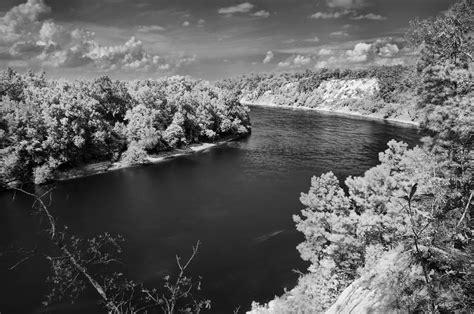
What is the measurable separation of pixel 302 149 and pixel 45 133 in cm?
6589

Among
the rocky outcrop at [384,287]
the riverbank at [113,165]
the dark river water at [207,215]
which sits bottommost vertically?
the dark river water at [207,215]

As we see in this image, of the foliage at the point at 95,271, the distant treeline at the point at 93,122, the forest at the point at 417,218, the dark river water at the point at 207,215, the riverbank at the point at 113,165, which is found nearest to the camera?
the foliage at the point at 95,271

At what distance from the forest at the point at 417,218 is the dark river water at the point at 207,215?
10603 millimetres

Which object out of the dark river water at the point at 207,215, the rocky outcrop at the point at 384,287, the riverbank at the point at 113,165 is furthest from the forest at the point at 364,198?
the dark river water at the point at 207,215

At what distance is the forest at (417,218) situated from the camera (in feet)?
37.5

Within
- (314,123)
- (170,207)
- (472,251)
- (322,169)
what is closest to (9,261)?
(170,207)

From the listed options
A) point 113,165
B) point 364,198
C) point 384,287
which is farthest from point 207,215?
point 384,287

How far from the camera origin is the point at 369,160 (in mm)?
88750

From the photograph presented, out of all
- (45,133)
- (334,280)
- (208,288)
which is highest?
(45,133)

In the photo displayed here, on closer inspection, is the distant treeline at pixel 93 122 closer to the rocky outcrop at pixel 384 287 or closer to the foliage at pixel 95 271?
the foliage at pixel 95 271

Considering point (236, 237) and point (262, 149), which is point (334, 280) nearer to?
point (236, 237)

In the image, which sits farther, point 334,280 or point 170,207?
point 170,207

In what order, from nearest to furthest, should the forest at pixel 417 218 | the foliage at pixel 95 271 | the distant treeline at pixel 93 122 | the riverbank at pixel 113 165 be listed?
the foliage at pixel 95 271, the forest at pixel 417 218, the distant treeline at pixel 93 122, the riverbank at pixel 113 165

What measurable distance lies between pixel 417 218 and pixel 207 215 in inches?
1633
